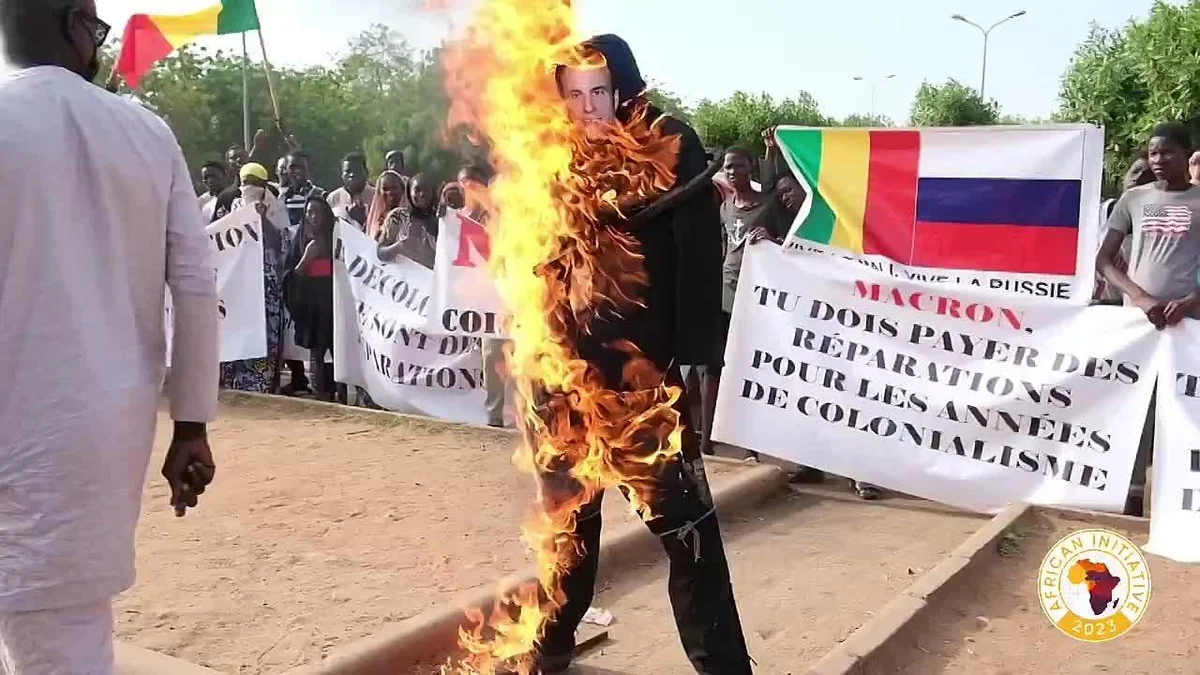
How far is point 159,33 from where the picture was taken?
33.6ft

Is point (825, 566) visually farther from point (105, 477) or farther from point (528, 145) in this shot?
point (105, 477)

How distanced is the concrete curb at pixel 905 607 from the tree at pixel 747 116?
43440 mm

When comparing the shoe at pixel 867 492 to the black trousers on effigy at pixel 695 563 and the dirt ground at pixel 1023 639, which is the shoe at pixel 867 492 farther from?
the black trousers on effigy at pixel 695 563

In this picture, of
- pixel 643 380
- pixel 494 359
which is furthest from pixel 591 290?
pixel 494 359

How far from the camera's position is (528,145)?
3.58 meters

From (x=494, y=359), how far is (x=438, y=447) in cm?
103

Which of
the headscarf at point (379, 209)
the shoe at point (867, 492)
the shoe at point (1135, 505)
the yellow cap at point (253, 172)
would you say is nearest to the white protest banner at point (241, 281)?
the yellow cap at point (253, 172)

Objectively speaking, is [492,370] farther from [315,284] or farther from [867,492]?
[867,492]

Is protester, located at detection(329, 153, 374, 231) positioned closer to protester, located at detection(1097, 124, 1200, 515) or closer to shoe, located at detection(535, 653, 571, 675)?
protester, located at detection(1097, 124, 1200, 515)

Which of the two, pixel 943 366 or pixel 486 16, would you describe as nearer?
pixel 486 16

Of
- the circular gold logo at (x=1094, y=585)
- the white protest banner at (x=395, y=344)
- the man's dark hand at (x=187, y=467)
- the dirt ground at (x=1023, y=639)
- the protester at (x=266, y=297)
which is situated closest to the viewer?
the man's dark hand at (x=187, y=467)

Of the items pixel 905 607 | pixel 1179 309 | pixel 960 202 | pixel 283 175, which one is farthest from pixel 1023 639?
pixel 283 175

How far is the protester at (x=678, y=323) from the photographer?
10.9 ft

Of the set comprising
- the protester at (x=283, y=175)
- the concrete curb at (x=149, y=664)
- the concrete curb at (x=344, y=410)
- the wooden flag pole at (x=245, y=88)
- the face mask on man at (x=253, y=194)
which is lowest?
the concrete curb at (x=344, y=410)
